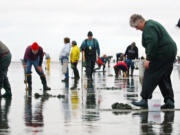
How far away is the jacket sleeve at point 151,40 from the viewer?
10.4m

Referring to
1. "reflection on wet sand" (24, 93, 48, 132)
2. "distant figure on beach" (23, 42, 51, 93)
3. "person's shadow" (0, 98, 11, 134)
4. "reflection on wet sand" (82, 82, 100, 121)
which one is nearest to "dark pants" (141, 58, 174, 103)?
"reflection on wet sand" (82, 82, 100, 121)

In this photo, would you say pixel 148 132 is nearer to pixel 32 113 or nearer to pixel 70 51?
pixel 32 113

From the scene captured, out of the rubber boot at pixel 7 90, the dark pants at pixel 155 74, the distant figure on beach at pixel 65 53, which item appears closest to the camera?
the dark pants at pixel 155 74

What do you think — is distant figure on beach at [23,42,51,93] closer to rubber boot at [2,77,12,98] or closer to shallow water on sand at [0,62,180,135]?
rubber boot at [2,77,12,98]

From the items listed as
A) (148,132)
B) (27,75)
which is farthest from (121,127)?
(27,75)

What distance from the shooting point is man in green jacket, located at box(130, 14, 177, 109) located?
34.2 feet

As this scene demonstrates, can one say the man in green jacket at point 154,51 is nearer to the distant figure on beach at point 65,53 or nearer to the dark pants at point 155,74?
the dark pants at point 155,74

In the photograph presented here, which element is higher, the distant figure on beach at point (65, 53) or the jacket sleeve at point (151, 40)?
the distant figure on beach at point (65, 53)

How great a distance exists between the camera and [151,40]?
10.4 meters

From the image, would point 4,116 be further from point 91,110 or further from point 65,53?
point 65,53

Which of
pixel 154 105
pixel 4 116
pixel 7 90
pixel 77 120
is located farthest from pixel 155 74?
pixel 7 90

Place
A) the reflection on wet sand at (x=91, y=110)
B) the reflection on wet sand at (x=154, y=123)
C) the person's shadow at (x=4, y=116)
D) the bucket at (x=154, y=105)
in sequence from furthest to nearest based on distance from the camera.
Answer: the bucket at (x=154, y=105)
the reflection on wet sand at (x=91, y=110)
the person's shadow at (x=4, y=116)
the reflection on wet sand at (x=154, y=123)

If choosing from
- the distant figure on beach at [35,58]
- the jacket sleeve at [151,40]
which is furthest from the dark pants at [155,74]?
the distant figure on beach at [35,58]

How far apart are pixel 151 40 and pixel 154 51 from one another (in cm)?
24
